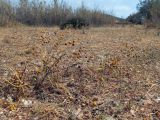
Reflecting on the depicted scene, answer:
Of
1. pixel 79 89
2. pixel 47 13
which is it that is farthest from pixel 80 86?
pixel 47 13

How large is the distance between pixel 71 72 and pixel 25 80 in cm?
70

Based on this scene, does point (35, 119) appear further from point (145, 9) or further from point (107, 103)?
point (145, 9)

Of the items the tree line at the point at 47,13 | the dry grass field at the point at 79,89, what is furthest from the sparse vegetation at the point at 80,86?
the tree line at the point at 47,13

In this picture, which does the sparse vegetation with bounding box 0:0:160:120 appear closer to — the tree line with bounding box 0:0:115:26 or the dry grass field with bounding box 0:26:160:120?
the dry grass field with bounding box 0:26:160:120

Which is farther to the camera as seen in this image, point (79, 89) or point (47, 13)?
point (47, 13)

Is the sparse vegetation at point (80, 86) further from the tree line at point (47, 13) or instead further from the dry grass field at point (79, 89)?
the tree line at point (47, 13)

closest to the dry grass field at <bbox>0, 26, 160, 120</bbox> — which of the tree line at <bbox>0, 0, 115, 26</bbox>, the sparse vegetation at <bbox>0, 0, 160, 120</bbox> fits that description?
the sparse vegetation at <bbox>0, 0, 160, 120</bbox>

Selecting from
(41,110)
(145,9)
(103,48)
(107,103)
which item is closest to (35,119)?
(41,110)

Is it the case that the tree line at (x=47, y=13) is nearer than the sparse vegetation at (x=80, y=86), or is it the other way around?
the sparse vegetation at (x=80, y=86)

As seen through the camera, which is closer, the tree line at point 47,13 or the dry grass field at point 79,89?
the dry grass field at point 79,89

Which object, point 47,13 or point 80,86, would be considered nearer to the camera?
point 80,86

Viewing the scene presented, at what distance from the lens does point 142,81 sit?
5.29 m

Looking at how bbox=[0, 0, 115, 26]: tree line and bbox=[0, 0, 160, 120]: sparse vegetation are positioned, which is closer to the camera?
bbox=[0, 0, 160, 120]: sparse vegetation

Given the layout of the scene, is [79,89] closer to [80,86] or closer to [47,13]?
[80,86]
